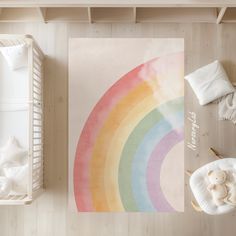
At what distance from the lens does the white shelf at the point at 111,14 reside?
290 centimetres

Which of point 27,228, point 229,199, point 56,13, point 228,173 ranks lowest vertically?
point 27,228

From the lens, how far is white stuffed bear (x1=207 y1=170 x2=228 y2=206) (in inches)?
97.5

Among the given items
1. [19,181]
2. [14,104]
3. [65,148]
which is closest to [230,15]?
[65,148]

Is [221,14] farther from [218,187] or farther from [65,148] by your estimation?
[65,148]

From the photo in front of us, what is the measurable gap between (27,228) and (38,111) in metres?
0.93

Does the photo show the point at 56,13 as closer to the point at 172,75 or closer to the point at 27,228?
the point at 172,75

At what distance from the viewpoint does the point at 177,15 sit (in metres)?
2.91

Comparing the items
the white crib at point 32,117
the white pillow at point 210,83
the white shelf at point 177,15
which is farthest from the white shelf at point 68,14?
the white pillow at point 210,83

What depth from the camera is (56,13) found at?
2.92 meters

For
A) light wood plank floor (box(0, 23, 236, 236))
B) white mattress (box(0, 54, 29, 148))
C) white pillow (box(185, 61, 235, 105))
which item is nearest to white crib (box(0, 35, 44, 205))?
white mattress (box(0, 54, 29, 148))

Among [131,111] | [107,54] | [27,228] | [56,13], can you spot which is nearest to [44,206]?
[27,228]

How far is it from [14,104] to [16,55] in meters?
0.37

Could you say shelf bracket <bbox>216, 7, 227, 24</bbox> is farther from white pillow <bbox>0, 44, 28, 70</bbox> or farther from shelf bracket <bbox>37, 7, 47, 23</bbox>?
white pillow <bbox>0, 44, 28, 70</bbox>

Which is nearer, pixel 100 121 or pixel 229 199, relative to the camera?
pixel 229 199
